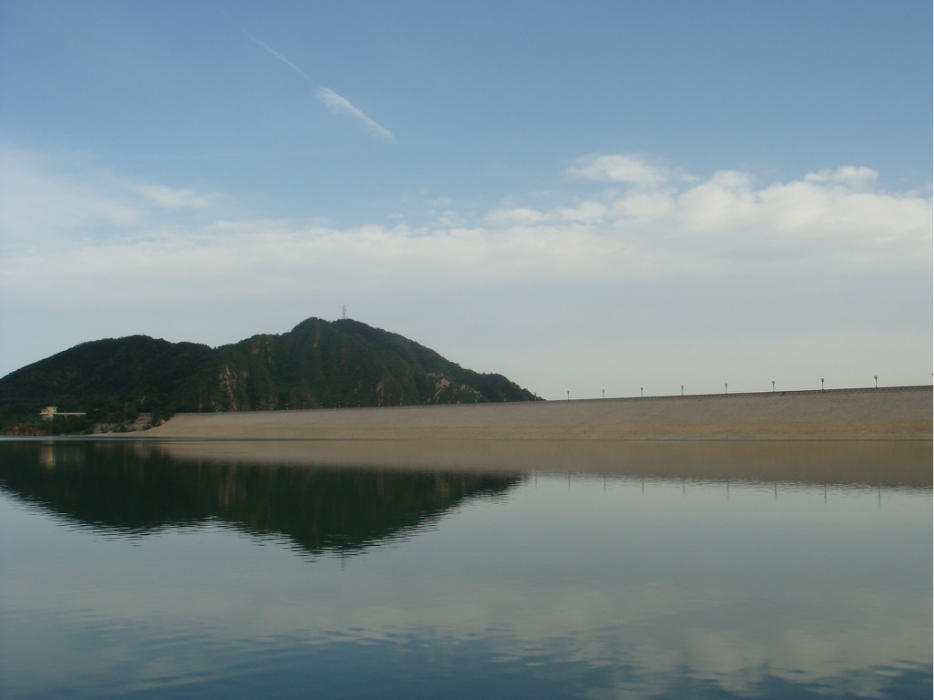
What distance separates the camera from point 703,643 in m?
14.5

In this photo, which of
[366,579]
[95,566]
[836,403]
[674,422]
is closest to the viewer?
[366,579]

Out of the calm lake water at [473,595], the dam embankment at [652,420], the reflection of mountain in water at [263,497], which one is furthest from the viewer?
the dam embankment at [652,420]

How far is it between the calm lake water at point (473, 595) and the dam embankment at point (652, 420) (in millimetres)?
59751

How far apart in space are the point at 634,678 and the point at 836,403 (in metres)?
99.6

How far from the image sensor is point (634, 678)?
41.6ft

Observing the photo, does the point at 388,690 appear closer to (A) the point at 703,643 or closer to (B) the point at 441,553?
(A) the point at 703,643

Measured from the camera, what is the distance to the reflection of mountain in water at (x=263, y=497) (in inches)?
1180

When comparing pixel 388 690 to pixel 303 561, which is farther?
pixel 303 561

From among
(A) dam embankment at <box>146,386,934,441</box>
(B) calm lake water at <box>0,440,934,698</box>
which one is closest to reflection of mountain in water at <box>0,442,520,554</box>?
(B) calm lake water at <box>0,440,934,698</box>

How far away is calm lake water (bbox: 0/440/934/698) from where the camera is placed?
1290 cm

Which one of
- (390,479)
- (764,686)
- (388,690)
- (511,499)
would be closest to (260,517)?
(511,499)

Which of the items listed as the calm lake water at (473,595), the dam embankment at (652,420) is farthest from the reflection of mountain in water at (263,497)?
the dam embankment at (652,420)

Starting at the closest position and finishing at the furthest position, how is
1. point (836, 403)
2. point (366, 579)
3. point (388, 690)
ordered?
point (388, 690)
point (366, 579)
point (836, 403)

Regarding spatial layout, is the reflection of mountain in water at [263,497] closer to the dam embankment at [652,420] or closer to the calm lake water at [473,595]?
the calm lake water at [473,595]
